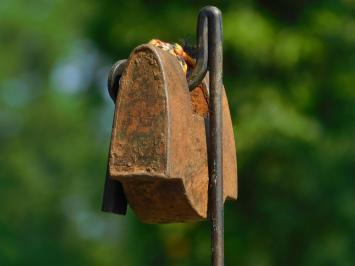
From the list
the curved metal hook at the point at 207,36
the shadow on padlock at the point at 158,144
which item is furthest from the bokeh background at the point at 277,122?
the shadow on padlock at the point at 158,144

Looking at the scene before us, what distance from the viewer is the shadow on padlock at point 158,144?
2.08 metres

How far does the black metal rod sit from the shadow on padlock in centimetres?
2

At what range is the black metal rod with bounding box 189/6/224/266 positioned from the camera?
2227 mm

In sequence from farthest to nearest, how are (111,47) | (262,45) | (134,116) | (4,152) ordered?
(4,152) → (111,47) → (262,45) → (134,116)

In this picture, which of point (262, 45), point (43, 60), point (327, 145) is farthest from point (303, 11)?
point (43, 60)

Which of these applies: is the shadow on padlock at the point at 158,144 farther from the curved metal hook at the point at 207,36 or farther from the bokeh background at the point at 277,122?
the bokeh background at the point at 277,122

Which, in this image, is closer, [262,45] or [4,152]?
[262,45]

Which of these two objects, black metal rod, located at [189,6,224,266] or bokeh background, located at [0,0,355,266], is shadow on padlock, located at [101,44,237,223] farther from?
bokeh background, located at [0,0,355,266]

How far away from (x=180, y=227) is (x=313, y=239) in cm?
75

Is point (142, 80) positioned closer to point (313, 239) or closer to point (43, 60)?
point (313, 239)

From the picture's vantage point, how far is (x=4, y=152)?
1714 centimetres

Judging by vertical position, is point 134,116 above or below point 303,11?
below

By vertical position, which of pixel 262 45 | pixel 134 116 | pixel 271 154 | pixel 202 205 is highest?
pixel 262 45

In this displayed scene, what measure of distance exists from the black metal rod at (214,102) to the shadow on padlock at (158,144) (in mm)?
21
